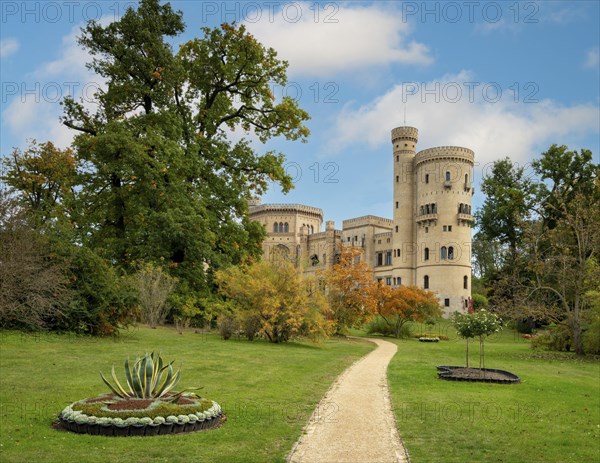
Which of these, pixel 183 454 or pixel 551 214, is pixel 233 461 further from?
pixel 551 214

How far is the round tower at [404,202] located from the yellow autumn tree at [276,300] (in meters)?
46.0

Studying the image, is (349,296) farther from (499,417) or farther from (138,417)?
(138,417)

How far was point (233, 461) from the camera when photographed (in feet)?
25.2

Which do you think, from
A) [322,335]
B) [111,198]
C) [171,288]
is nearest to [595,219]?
[322,335]

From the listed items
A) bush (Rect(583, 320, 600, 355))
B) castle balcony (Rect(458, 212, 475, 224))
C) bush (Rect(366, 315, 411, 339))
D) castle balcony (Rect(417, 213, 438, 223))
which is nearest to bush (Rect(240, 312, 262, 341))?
bush (Rect(583, 320, 600, 355))

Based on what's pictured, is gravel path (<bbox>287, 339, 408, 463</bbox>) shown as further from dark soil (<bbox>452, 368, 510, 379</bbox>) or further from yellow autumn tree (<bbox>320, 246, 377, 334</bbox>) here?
yellow autumn tree (<bbox>320, 246, 377, 334</bbox>)

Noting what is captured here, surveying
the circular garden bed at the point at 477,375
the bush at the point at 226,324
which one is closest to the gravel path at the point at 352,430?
the circular garden bed at the point at 477,375

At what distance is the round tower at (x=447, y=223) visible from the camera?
6525 cm

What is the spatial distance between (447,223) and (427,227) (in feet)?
8.02

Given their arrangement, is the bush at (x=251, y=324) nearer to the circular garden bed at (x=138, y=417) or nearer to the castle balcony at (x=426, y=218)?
the circular garden bed at (x=138, y=417)

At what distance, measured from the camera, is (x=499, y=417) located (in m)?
11.1

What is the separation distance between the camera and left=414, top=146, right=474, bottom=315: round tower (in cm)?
6525

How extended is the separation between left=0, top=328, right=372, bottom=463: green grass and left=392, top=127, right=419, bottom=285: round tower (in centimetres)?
4883

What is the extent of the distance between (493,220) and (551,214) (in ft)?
25.5
